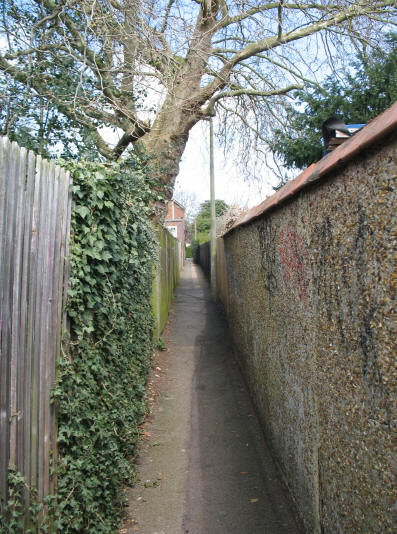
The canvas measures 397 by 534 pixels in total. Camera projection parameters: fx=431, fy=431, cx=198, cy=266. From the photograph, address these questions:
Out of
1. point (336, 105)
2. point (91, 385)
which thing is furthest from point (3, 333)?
point (336, 105)

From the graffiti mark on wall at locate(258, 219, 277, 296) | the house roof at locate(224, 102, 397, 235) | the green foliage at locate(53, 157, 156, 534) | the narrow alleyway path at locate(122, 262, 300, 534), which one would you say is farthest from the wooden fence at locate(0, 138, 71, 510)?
the graffiti mark on wall at locate(258, 219, 277, 296)

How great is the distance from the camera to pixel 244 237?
6.70 metres

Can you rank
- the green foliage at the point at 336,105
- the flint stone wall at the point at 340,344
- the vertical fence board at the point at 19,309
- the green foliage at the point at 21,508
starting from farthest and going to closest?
the green foliage at the point at 336,105 < the vertical fence board at the point at 19,309 < the green foliage at the point at 21,508 < the flint stone wall at the point at 340,344

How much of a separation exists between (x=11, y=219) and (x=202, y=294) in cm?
1531

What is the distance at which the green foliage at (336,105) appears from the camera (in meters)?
10.7

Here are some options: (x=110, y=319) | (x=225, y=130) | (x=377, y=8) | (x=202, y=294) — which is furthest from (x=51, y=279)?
(x=202, y=294)

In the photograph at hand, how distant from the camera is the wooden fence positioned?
2381 mm

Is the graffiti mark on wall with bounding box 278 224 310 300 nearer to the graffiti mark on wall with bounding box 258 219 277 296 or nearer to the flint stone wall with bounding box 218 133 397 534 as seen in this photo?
the flint stone wall with bounding box 218 133 397 534

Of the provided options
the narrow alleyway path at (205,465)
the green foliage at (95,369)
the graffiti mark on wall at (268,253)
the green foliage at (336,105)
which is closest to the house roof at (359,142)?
the graffiti mark on wall at (268,253)

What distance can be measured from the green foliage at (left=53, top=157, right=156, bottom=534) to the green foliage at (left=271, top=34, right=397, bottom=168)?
8736 mm

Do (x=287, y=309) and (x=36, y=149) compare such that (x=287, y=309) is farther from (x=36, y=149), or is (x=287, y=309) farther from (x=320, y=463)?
(x=36, y=149)

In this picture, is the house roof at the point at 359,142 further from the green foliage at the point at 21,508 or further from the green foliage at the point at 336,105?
the green foliage at the point at 336,105

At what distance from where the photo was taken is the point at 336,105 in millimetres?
11461

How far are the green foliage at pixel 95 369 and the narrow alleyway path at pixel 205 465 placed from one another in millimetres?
410
